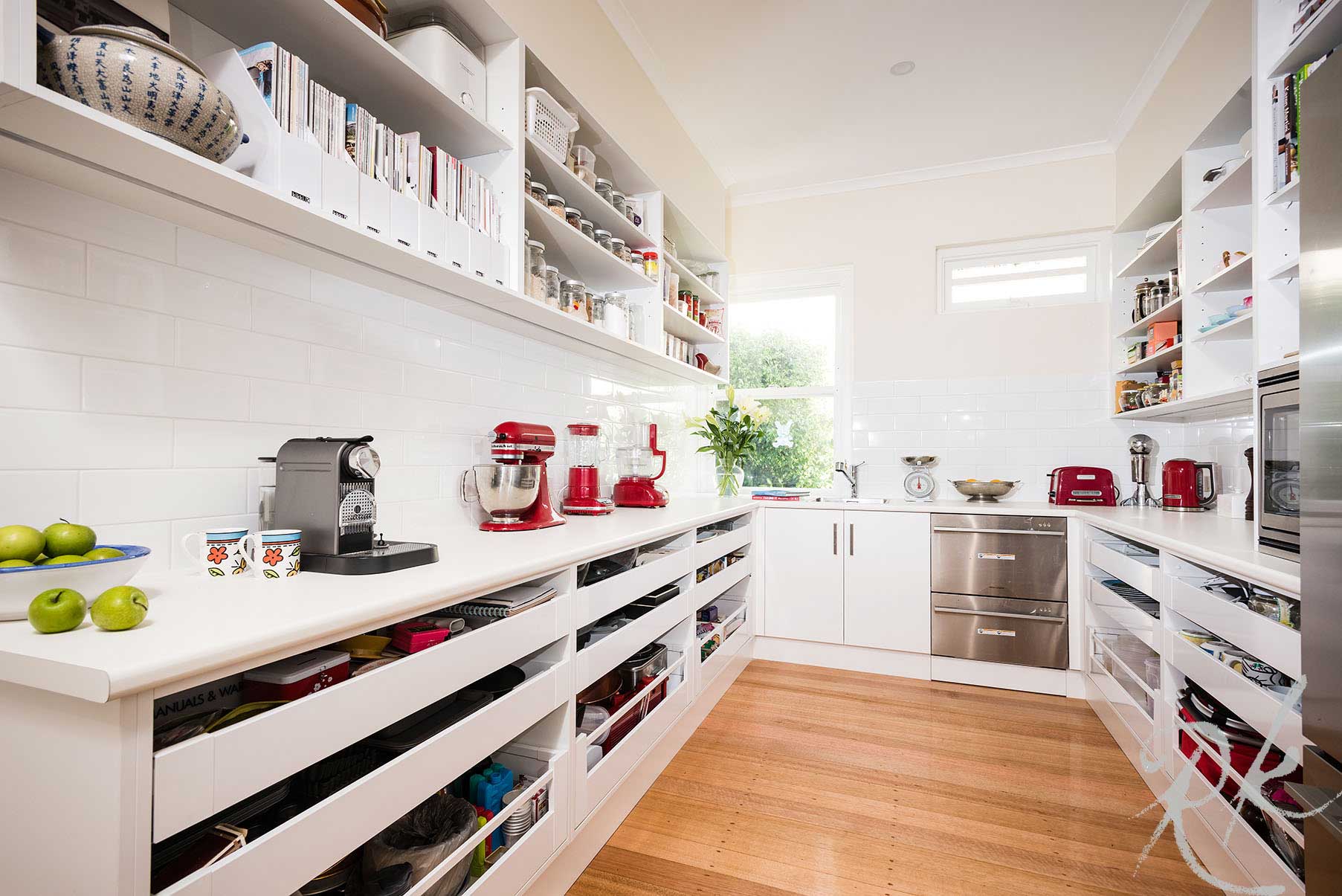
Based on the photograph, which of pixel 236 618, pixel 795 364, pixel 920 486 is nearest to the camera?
pixel 236 618

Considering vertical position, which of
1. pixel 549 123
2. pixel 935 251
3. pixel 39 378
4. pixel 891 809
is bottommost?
pixel 891 809

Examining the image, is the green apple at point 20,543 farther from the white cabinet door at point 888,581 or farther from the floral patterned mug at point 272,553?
the white cabinet door at point 888,581

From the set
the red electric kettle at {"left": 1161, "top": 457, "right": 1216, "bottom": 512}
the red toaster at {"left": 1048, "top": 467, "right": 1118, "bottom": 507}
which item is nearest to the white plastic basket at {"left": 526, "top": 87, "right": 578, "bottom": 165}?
the red toaster at {"left": 1048, "top": 467, "right": 1118, "bottom": 507}

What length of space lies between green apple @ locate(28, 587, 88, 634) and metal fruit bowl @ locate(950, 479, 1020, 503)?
352 centimetres

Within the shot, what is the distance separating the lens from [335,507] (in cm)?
120

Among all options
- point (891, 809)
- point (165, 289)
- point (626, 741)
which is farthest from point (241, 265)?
point (891, 809)

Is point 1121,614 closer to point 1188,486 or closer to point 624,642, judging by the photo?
point 1188,486

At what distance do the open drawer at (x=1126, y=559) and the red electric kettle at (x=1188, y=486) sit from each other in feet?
1.81

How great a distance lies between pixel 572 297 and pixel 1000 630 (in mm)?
2514

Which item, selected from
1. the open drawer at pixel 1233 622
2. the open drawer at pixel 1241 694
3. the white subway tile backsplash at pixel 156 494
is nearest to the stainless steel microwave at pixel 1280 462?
the open drawer at pixel 1233 622

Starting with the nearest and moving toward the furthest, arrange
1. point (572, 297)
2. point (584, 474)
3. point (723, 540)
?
1. point (572, 297)
2. point (584, 474)
3. point (723, 540)

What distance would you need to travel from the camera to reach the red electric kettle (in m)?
2.94

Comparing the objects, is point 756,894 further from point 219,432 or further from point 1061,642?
point 1061,642

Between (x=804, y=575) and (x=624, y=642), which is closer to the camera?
(x=624, y=642)
